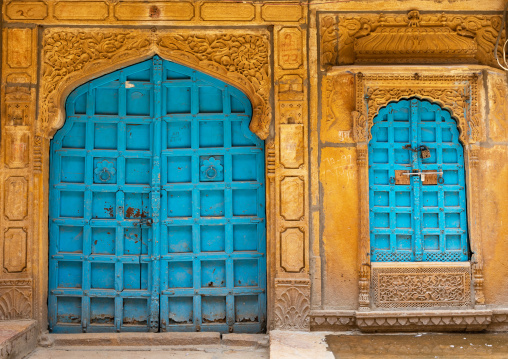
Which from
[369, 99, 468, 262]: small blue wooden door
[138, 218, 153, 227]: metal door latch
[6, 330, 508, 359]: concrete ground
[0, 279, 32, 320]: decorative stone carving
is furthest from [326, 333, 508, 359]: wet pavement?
[0, 279, 32, 320]: decorative stone carving

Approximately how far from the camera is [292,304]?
4.36m

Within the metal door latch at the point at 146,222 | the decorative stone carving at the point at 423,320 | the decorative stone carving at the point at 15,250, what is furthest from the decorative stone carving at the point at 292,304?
the decorative stone carving at the point at 15,250

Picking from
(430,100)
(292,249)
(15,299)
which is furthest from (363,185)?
(15,299)

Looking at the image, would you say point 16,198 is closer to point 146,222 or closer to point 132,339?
point 146,222

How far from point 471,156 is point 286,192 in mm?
1740

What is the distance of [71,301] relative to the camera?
→ 179 inches

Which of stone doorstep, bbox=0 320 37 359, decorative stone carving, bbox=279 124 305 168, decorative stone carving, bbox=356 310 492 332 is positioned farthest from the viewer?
decorative stone carving, bbox=279 124 305 168

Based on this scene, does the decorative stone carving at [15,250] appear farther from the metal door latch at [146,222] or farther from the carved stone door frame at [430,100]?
the carved stone door frame at [430,100]

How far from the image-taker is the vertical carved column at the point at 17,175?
4.34 m

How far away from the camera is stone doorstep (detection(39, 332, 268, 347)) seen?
435 centimetres

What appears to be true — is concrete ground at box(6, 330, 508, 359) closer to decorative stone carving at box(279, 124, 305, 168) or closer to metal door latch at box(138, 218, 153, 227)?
metal door latch at box(138, 218, 153, 227)

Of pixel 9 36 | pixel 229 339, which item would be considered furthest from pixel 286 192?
pixel 9 36

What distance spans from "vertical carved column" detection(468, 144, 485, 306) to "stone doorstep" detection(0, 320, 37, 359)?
394cm

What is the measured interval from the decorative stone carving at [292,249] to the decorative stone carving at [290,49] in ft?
5.03
